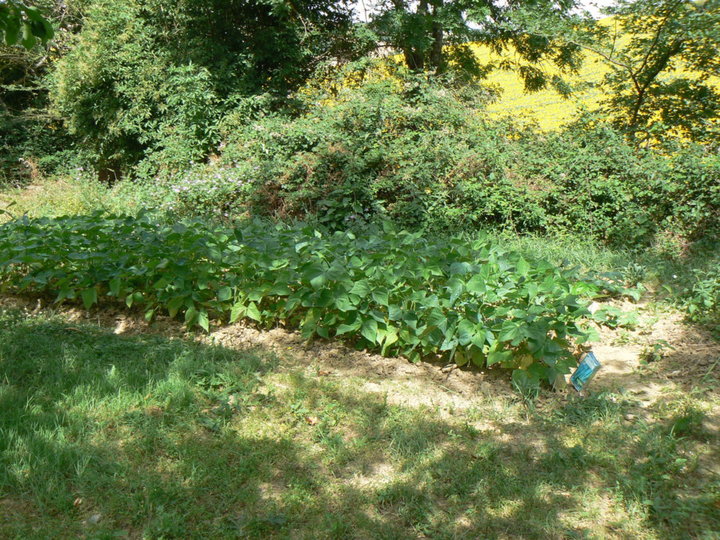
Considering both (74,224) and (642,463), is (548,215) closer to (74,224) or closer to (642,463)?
(642,463)

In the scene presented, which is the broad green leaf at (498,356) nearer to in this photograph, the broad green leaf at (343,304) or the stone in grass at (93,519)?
the broad green leaf at (343,304)

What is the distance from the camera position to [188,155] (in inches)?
416

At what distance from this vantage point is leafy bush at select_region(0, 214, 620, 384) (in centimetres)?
389

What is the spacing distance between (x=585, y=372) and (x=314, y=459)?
6.41ft

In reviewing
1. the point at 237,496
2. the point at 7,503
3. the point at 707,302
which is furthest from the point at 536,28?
the point at 7,503

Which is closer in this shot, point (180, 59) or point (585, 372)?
point (585, 372)

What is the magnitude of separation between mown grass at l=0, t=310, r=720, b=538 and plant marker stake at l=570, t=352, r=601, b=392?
183 mm

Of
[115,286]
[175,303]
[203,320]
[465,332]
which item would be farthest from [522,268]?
[115,286]

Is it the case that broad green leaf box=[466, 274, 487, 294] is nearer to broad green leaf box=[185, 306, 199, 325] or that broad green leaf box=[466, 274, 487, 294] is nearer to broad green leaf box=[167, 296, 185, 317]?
broad green leaf box=[185, 306, 199, 325]

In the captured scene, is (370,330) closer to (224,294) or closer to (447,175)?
(224,294)

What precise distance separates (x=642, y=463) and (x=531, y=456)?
587mm

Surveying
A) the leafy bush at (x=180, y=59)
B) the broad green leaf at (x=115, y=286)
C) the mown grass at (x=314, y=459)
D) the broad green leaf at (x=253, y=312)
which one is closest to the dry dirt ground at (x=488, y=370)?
the mown grass at (x=314, y=459)

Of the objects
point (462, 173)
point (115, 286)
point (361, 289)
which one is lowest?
point (115, 286)

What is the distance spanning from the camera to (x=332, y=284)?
435 centimetres
